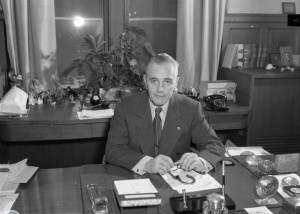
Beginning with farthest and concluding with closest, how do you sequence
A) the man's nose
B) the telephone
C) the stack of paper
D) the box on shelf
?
the box on shelf
the telephone
the man's nose
the stack of paper

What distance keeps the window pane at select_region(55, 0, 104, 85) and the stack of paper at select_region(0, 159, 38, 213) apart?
2.04 m

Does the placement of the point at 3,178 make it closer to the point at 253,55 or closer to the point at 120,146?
the point at 120,146

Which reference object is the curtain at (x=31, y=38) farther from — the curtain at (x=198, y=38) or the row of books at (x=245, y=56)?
the row of books at (x=245, y=56)

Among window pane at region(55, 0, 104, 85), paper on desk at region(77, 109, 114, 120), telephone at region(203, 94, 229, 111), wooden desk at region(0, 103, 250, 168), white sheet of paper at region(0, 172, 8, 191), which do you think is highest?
window pane at region(55, 0, 104, 85)

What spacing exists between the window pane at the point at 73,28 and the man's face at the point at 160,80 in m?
1.81

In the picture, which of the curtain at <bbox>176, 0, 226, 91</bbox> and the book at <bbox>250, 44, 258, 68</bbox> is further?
the book at <bbox>250, 44, 258, 68</bbox>

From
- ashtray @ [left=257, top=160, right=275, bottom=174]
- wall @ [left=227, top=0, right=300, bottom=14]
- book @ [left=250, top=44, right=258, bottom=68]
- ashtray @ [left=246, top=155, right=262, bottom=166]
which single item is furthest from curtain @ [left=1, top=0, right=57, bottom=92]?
ashtray @ [left=257, top=160, right=275, bottom=174]

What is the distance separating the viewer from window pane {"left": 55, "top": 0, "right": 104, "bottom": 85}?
3869 mm

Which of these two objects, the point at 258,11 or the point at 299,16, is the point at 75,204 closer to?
the point at 299,16

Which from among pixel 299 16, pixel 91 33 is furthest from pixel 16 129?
pixel 299 16

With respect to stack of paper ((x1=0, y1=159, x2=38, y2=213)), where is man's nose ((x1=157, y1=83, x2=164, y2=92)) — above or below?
above

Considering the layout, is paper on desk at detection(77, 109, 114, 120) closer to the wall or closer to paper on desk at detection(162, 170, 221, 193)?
paper on desk at detection(162, 170, 221, 193)

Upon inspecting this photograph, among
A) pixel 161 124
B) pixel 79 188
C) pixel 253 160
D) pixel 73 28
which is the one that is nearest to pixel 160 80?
pixel 161 124

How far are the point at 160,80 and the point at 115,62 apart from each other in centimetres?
138
